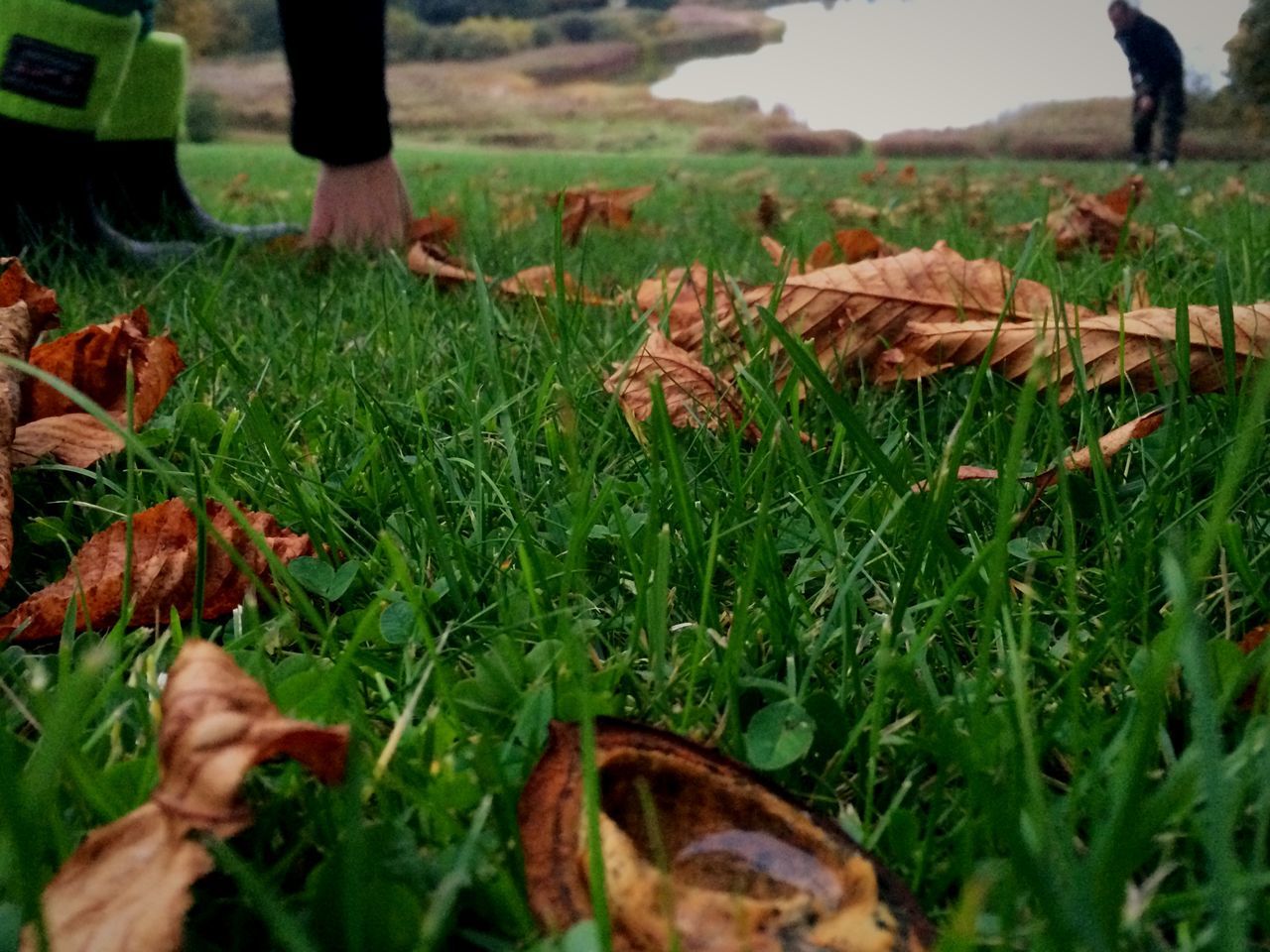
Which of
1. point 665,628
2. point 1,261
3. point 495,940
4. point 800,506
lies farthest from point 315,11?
Result: point 495,940

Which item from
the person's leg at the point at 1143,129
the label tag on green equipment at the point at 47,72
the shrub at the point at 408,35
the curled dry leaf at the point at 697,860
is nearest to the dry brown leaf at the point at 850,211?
the label tag on green equipment at the point at 47,72

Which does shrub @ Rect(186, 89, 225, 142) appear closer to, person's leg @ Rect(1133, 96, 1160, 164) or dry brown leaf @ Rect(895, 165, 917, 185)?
Result: dry brown leaf @ Rect(895, 165, 917, 185)

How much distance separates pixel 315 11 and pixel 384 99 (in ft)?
0.78

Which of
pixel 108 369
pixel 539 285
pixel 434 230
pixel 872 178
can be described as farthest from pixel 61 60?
pixel 872 178

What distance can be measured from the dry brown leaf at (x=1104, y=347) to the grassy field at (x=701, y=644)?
3cm

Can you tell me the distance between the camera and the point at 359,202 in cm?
241

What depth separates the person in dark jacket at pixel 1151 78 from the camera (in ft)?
12.1

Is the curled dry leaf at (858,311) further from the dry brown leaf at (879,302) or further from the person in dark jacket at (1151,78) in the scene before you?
the person in dark jacket at (1151,78)

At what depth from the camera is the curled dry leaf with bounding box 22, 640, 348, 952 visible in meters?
0.40

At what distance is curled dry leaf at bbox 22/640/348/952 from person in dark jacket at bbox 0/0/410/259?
187cm

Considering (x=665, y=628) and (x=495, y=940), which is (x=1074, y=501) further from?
(x=495, y=940)

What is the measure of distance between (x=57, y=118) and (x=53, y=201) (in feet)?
0.59

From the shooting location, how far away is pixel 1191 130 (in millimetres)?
5996

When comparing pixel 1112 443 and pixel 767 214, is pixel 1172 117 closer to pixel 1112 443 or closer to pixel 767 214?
pixel 767 214
